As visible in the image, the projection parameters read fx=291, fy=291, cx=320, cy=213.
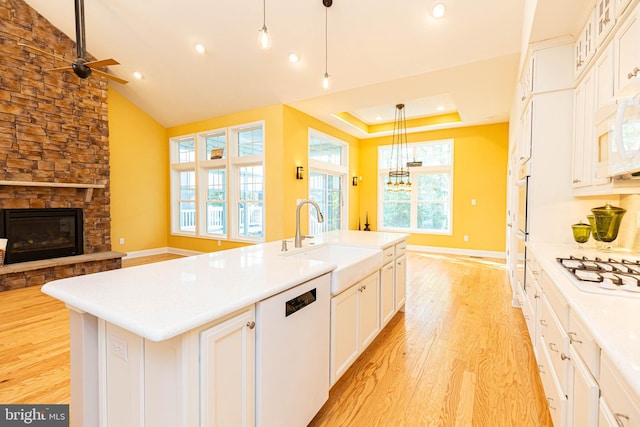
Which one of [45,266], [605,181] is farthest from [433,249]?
[45,266]

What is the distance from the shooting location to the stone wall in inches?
165

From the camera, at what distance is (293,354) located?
55.1 inches

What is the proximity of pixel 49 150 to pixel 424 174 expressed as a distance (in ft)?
24.2

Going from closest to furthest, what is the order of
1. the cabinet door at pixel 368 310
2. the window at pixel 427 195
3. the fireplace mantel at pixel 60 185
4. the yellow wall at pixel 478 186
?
the cabinet door at pixel 368 310
the fireplace mantel at pixel 60 185
the yellow wall at pixel 478 186
the window at pixel 427 195

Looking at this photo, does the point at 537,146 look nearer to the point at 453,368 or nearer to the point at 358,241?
the point at 358,241

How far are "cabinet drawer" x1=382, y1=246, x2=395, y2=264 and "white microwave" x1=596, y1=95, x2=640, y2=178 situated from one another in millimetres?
1556

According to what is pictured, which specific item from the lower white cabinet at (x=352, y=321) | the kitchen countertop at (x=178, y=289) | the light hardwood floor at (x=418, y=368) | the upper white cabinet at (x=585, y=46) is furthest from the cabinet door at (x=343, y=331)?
the upper white cabinet at (x=585, y=46)

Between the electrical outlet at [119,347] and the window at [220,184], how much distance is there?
178 inches

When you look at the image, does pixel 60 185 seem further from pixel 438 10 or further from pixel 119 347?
pixel 438 10

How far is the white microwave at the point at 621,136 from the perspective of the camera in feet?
4.17

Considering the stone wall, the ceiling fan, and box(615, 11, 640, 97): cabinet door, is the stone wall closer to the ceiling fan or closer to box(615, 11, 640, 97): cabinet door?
the ceiling fan

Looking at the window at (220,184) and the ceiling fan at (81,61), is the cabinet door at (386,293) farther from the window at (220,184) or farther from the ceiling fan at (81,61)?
the ceiling fan at (81,61)

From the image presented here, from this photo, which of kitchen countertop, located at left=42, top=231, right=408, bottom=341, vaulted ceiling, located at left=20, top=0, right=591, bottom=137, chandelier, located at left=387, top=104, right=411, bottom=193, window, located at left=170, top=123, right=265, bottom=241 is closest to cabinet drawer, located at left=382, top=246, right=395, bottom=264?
kitchen countertop, located at left=42, top=231, right=408, bottom=341

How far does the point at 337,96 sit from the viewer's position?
491 cm
